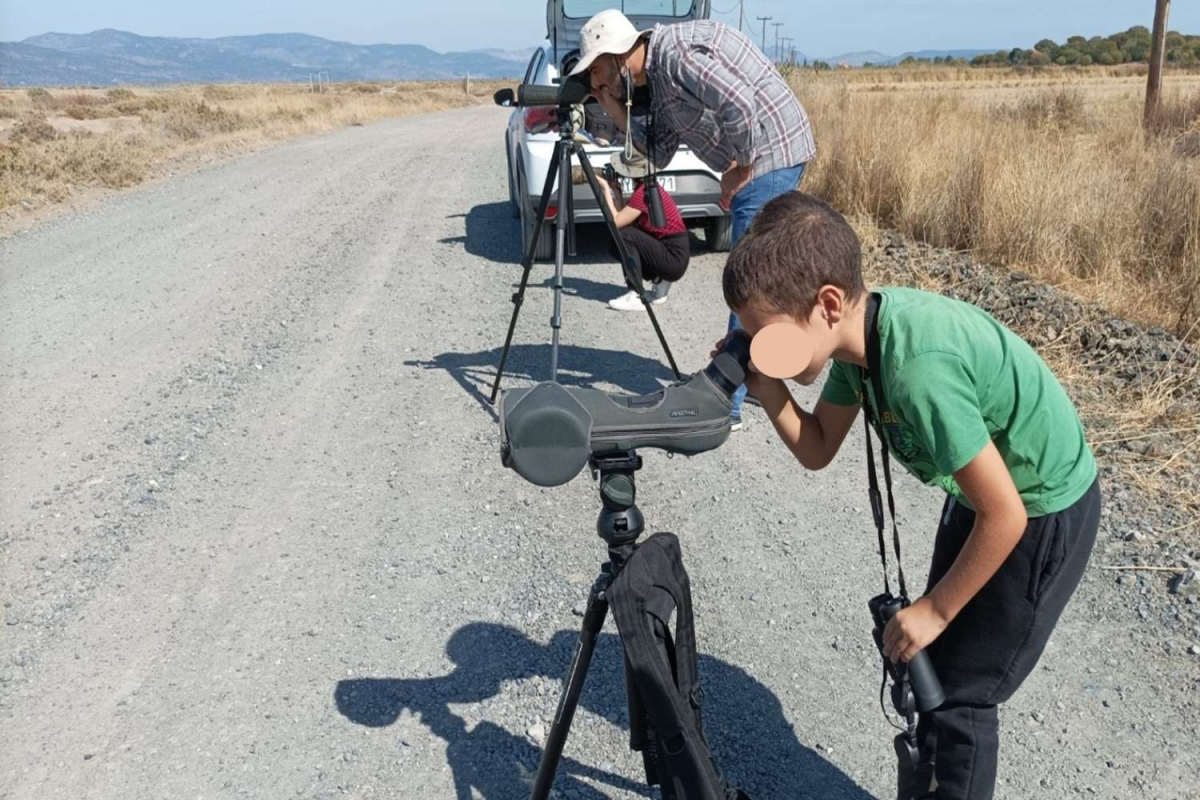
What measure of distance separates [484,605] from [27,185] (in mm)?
11230

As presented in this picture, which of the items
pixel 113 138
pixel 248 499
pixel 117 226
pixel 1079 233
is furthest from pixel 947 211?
pixel 113 138

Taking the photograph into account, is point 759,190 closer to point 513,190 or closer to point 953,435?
point 953,435

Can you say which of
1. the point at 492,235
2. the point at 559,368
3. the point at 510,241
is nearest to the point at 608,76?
the point at 559,368

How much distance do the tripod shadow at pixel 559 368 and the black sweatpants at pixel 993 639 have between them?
3.03m

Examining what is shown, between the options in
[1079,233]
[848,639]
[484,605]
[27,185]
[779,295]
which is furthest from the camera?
[27,185]

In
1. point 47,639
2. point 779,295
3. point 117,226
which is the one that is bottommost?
point 47,639

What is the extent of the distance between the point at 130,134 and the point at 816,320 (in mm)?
20691

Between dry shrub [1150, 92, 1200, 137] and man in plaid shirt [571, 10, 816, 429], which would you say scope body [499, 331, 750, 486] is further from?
dry shrub [1150, 92, 1200, 137]

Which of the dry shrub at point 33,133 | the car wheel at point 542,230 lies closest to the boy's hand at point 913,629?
the car wheel at point 542,230

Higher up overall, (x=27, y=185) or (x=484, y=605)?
(x=27, y=185)

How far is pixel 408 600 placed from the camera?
317 cm

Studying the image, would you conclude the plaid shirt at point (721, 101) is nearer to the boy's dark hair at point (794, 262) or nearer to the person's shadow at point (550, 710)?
the person's shadow at point (550, 710)

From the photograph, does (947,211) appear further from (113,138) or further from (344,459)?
(113,138)

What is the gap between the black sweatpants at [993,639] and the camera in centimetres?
180
